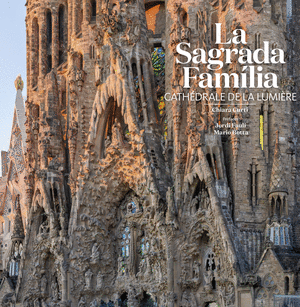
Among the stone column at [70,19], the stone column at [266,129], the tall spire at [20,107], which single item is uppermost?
the stone column at [70,19]

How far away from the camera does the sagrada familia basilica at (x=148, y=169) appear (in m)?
24.0

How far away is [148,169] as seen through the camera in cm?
2617

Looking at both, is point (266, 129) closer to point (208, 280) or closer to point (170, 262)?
point (208, 280)

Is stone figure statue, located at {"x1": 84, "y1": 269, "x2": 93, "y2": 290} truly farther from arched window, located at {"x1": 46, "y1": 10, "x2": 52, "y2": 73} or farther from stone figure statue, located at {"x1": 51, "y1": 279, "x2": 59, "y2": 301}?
arched window, located at {"x1": 46, "y1": 10, "x2": 52, "y2": 73}

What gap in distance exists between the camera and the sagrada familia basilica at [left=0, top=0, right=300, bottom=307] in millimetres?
24016

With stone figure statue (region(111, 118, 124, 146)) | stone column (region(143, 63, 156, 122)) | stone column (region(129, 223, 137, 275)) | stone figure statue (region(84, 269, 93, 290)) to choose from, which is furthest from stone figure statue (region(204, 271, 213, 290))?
stone column (region(143, 63, 156, 122))

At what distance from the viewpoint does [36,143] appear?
30875mm

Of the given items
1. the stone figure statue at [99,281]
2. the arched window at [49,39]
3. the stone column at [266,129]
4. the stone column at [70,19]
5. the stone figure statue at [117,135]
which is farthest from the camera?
the arched window at [49,39]

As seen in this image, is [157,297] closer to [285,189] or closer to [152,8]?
[285,189]

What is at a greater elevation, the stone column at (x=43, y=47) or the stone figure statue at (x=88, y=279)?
the stone column at (x=43, y=47)

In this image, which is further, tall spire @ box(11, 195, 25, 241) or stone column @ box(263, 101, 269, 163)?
tall spire @ box(11, 195, 25, 241)

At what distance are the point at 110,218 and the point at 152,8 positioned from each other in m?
8.82

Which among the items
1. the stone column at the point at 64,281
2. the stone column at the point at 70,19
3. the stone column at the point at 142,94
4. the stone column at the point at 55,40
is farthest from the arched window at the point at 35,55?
the stone column at the point at 64,281

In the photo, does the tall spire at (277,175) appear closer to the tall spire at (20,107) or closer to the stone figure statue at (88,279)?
the stone figure statue at (88,279)
